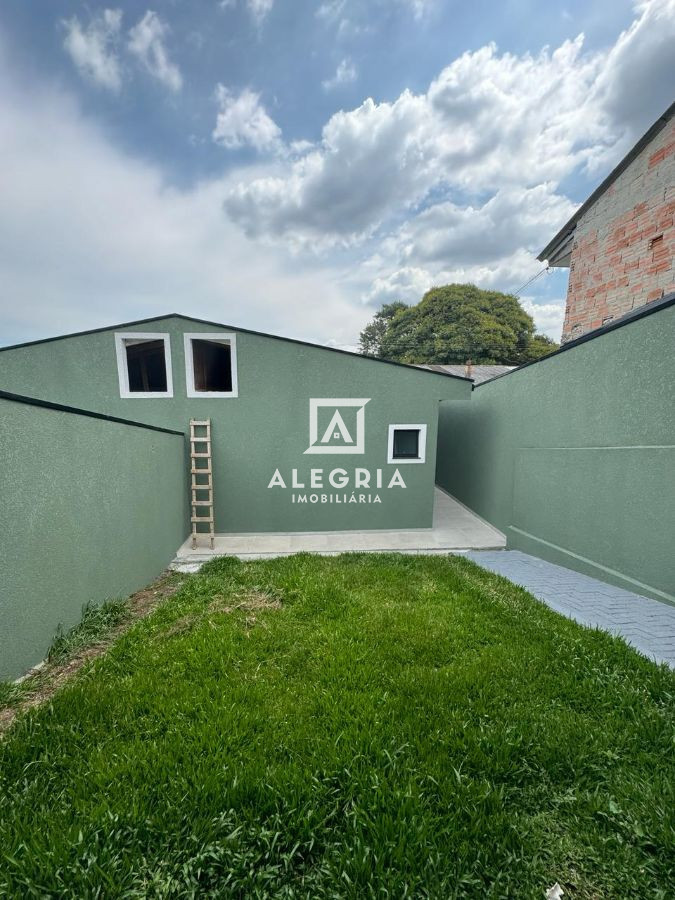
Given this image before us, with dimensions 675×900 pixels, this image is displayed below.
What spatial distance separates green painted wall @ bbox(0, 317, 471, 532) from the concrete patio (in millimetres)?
195

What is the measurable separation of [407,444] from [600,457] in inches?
127

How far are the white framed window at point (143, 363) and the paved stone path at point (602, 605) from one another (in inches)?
258

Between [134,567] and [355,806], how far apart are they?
3749mm

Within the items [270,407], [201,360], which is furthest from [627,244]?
[201,360]

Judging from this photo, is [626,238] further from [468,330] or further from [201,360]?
[468,330]

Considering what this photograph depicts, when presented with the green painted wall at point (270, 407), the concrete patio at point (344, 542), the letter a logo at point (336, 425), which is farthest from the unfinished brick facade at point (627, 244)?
the letter a logo at point (336, 425)

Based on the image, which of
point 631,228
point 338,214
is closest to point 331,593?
point 631,228

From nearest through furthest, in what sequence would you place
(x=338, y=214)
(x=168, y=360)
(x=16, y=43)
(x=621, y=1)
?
(x=16, y=43) < (x=621, y=1) < (x=168, y=360) < (x=338, y=214)

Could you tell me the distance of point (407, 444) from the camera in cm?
693

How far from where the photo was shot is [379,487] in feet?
22.7

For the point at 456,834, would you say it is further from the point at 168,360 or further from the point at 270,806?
the point at 168,360

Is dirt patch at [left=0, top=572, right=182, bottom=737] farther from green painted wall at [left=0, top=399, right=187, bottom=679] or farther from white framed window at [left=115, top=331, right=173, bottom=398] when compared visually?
white framed window at [left=115, top=331, right=173, bottom=398]

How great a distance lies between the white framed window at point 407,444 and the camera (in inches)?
268

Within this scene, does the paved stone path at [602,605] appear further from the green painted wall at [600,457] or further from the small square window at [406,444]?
the small square window at [406,444]
